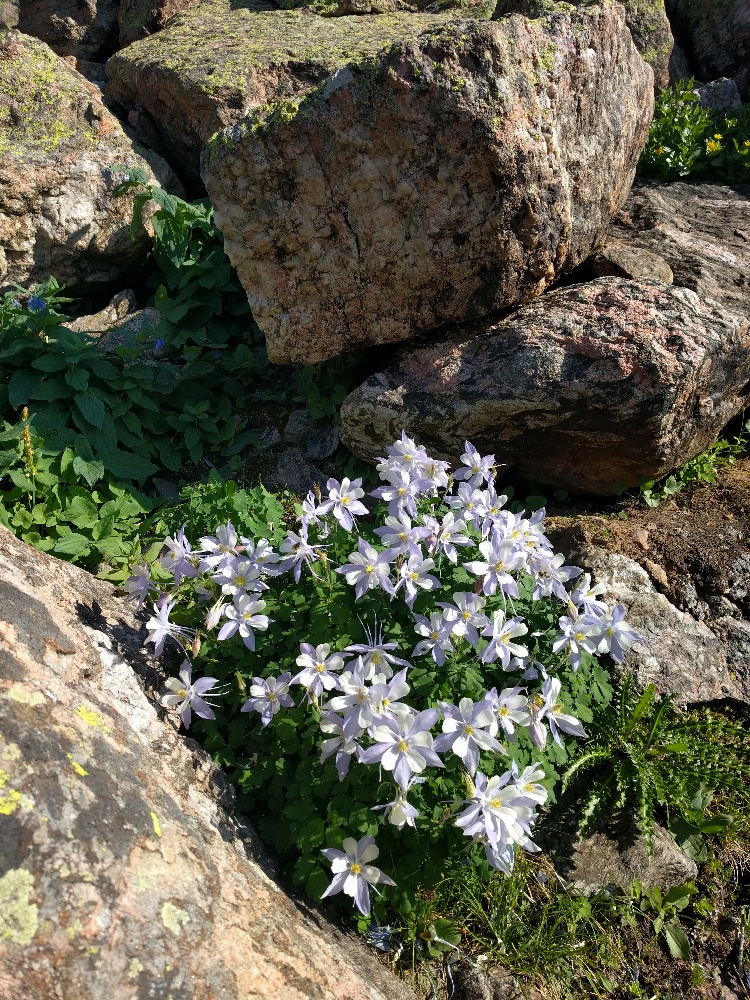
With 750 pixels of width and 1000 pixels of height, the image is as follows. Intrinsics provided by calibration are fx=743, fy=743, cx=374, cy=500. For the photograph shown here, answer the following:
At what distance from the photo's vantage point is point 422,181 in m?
3.69

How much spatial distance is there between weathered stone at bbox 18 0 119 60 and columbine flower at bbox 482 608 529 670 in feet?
25.4

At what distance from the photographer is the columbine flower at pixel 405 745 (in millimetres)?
2092

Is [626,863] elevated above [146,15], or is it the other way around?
[146,15]

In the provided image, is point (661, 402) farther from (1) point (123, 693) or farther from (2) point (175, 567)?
(1) point (123, 693)

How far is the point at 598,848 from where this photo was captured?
287cm

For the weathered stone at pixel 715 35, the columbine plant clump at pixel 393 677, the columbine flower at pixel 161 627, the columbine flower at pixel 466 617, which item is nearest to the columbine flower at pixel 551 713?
the columbine plant clump at pixel 393 677

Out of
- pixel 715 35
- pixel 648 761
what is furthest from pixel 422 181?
pixel 715 35

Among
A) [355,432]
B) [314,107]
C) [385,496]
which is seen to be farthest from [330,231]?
[385,496]

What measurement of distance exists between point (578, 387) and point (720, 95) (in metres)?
4.54

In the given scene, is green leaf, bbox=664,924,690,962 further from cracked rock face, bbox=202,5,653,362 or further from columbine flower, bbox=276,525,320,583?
cracked rock face, bbox=202,5,653,362

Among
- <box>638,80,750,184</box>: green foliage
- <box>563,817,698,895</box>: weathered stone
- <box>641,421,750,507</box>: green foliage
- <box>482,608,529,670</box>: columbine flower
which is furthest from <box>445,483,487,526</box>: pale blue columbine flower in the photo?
<box>638,80,750,184</box>: green foliage

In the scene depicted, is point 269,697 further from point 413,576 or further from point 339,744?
point 413,576

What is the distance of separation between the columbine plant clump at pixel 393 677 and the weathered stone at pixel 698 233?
2292 mm

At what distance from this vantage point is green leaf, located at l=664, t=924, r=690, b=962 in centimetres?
269
